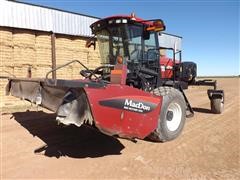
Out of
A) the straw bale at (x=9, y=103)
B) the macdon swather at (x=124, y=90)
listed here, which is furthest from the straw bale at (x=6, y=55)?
the macdon swather at (x=124, y=90)

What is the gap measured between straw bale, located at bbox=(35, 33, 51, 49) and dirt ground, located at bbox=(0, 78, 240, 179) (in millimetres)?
6388

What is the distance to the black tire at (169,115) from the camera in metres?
5.50

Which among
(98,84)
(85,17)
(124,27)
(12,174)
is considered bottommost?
(12,174)

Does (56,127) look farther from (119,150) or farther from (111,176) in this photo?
(111,176)

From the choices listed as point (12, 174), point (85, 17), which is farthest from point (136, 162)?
point (85, 17)

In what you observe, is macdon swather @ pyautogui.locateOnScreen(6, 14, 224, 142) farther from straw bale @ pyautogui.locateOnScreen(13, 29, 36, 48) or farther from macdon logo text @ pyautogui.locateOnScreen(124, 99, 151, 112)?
straw bale @ pyautogui.locateOnScreen(13, 29, 36, 48)

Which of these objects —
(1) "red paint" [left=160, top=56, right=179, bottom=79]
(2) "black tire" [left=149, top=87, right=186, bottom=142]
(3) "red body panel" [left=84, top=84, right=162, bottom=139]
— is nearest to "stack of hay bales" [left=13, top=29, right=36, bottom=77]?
(1) "red paint" [left=160, top=56, right=179, bottom=79]

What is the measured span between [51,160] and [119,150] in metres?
1.22

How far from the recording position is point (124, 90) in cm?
488

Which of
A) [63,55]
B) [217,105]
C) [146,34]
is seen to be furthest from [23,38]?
[217,105]

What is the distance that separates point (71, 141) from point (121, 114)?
1.84 metres

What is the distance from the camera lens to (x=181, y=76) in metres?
8.90

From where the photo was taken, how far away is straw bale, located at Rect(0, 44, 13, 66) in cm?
1159

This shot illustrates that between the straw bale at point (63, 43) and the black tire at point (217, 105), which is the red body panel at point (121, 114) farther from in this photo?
the straw bale at point (63, 43)
